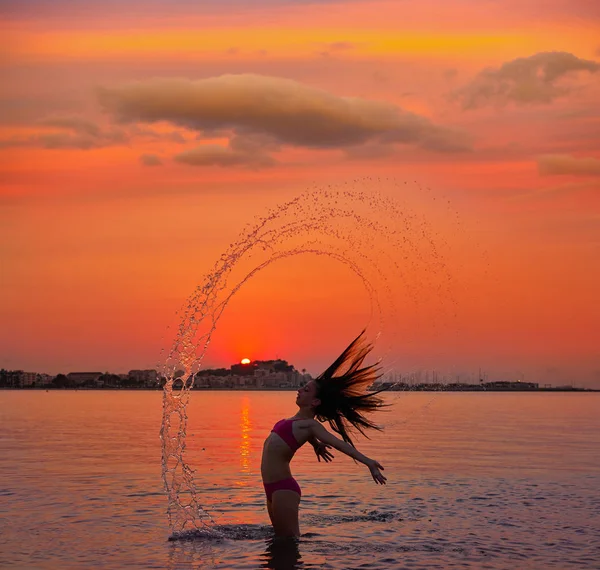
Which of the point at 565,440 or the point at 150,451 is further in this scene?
the point at 565,440

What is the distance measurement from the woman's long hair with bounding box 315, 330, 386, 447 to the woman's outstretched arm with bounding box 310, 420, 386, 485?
1.61 ft

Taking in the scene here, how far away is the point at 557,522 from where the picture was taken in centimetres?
1988

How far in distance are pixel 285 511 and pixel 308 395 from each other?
2.07 m

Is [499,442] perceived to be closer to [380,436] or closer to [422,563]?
[380,436]

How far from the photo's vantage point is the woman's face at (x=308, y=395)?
1535 centimetres

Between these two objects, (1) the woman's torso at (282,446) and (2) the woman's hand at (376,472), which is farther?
(1) the woman's torso at (282,446)

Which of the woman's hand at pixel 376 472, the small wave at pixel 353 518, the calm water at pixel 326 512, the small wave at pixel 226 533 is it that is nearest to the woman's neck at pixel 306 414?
the woman's hand at pixel 376 472

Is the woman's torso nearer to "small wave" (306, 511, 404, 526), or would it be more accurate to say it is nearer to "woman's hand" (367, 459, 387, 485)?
"woman's hand" (367, 459, 387, 485)

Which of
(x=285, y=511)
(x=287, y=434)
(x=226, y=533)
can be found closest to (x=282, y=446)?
(x=287, y=434)

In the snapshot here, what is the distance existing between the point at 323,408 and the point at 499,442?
33.9m

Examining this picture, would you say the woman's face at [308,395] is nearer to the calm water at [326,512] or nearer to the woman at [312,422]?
the woman at [312,422]

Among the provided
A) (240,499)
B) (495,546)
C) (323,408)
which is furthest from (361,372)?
(240,499)

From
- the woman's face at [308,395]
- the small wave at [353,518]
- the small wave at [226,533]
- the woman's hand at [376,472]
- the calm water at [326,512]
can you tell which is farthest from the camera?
the small wave at [353,518]

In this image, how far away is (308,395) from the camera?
15391 mm
